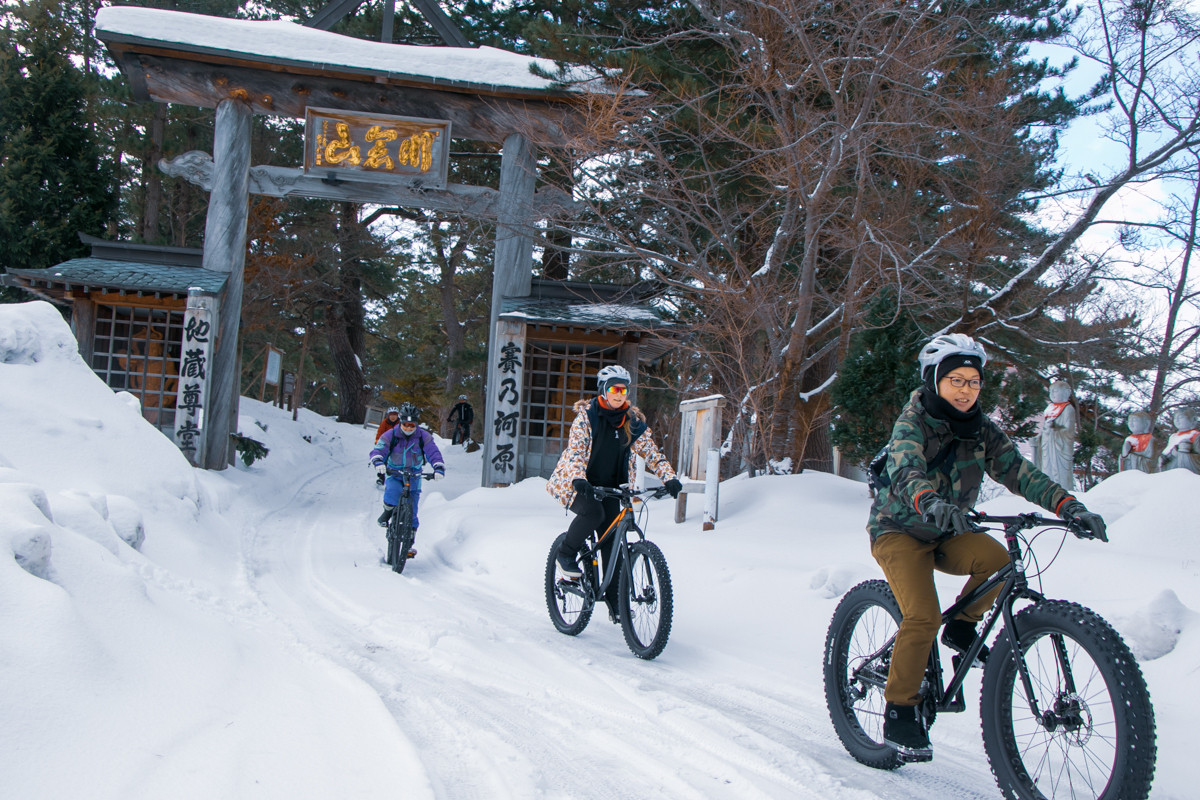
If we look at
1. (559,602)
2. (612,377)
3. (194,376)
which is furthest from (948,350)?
(194,376)

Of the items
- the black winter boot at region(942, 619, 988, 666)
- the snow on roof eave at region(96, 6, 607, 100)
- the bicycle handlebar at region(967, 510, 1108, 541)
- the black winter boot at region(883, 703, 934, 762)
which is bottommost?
the black winter boot at region(883, 703, 934, 762)

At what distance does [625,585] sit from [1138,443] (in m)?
7.99

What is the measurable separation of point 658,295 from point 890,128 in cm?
453

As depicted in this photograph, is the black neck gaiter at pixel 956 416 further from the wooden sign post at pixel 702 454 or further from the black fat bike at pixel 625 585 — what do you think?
the wooden sign post at pixel 702 454

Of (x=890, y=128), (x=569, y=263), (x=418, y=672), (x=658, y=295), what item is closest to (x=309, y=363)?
(x=569, y=263)

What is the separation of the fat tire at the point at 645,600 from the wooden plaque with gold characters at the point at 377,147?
33.4ft

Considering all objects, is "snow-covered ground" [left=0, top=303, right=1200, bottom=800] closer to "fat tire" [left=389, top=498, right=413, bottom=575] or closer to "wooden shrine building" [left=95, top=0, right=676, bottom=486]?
"fat tire" [left=389, top=498, right=413, bottom=575]

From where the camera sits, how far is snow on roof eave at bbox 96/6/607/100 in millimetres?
12992

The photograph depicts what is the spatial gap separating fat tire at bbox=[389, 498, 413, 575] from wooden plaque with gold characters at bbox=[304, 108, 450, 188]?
726 cm

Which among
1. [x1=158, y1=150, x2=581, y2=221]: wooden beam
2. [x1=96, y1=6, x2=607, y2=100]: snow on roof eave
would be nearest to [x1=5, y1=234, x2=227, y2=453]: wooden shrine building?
[x1=158, y1=150, x2=581, y2=221]: wooden beam

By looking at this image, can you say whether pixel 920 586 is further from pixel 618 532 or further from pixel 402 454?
pixel 402 454

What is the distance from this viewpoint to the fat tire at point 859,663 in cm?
345

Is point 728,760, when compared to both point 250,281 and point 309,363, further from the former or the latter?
point 309,363

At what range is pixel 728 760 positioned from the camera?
345cm
